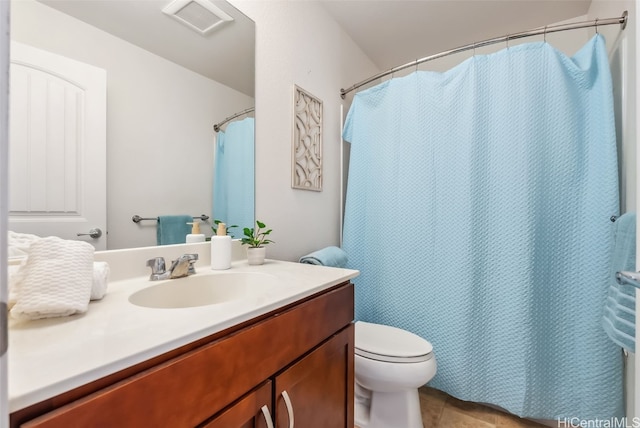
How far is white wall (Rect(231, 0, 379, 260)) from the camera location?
130 centimetres

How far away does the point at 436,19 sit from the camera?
5.70 feet

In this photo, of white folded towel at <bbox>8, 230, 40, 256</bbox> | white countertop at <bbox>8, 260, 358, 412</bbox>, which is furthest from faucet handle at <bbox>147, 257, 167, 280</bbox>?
white folded towel at <bbox>8, 230, 40, 256</bbox>

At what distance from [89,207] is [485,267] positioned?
1.59 meters

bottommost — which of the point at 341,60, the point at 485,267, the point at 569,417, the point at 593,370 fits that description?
the point at 569,417

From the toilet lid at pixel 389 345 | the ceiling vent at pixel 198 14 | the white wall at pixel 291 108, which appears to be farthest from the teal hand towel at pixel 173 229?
the toilet lid at pixel 389 345

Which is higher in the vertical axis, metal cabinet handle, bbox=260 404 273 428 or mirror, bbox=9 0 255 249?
mirror, bbox=9 0 255 249

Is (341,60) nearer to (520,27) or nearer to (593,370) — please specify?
(520,27)

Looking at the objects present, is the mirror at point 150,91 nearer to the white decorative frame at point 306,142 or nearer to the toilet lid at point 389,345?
the white decorative frame at point 306,142

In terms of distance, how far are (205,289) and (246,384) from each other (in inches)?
18.0

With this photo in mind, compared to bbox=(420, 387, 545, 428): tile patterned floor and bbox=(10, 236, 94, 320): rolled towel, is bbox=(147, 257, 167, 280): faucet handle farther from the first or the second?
bbox=(420, 387, 545, 428): tile patterned floor

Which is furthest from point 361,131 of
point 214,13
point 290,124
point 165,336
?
point 165,336

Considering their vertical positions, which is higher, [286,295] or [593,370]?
[286,295]

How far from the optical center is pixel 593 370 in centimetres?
112

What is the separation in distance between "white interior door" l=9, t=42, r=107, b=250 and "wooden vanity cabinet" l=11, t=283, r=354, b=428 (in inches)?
22.9
